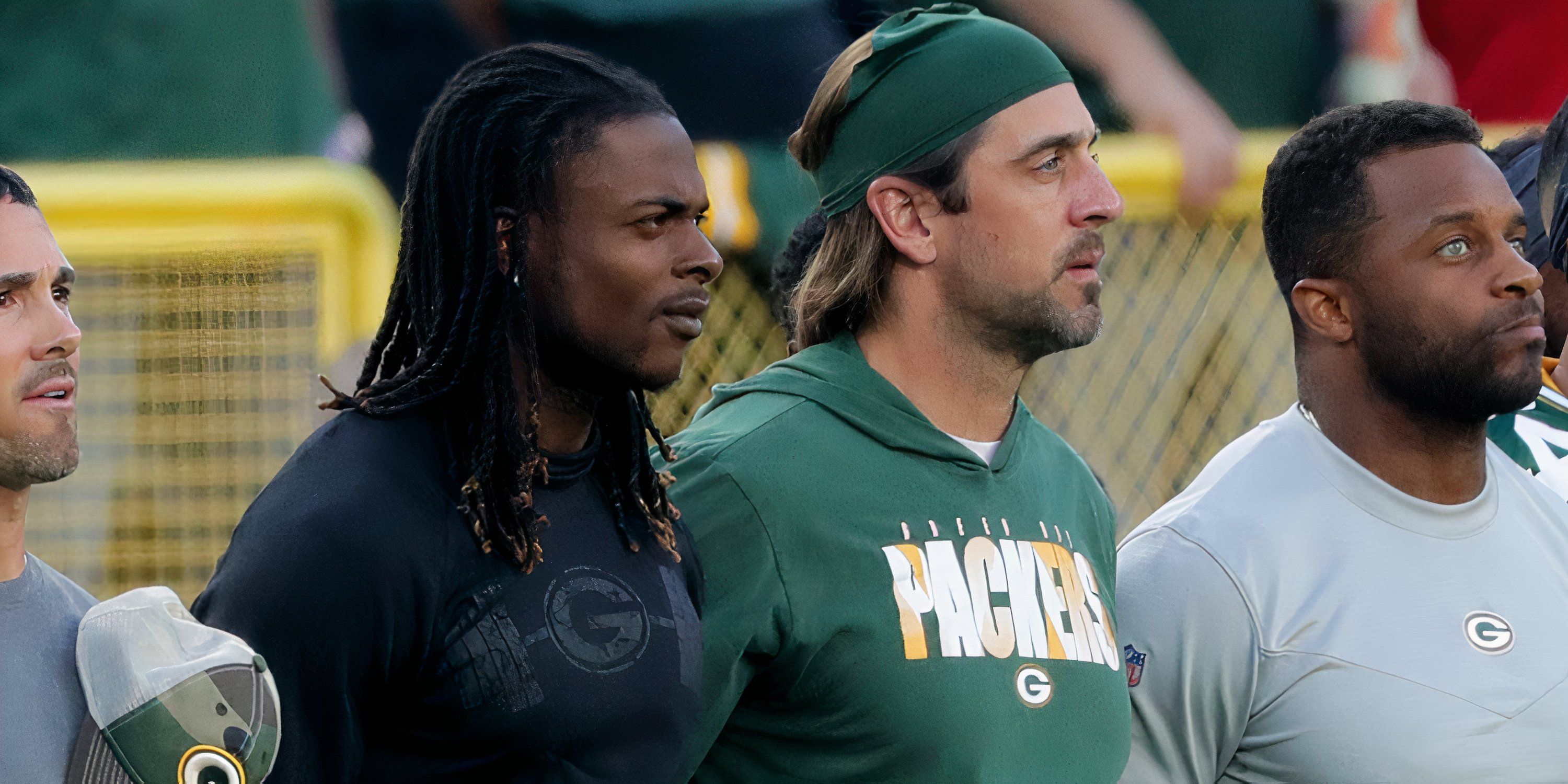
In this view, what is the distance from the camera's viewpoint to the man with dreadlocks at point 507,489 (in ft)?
6.05

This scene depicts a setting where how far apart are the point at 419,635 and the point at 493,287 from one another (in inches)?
17.4

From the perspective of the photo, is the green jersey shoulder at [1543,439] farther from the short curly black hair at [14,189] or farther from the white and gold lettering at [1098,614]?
the short curly black hair at [14,189]

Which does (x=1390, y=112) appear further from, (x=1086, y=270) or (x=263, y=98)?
(x=263, y=98)

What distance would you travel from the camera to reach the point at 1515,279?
2842 millimetres

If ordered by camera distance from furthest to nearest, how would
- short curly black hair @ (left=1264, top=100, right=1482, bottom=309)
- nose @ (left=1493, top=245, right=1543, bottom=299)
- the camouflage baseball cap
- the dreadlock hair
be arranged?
short curly black hair @ (left=1264, top=100, right=1482, bottom=309), nose @ (left=1493, top=245, right=1543, bottom=299), the dreadlock hair, the camouflage baseball cap

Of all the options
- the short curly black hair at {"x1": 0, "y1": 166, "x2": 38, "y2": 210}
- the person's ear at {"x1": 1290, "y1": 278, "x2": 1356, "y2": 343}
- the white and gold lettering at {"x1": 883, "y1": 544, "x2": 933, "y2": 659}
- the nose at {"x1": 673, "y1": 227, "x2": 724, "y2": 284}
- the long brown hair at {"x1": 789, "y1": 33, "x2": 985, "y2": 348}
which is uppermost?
the short curly black hair at {"x1": 0, "y1": 166, "x2": 38, "y2": 210}

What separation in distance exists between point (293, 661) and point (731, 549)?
714mm

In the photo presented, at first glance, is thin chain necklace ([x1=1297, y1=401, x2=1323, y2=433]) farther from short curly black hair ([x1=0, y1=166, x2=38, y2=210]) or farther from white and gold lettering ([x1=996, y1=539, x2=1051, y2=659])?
short curly black hair ([x1=0, y1=166, x2=38, y2=210])

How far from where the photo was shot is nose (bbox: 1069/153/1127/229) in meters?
2.59

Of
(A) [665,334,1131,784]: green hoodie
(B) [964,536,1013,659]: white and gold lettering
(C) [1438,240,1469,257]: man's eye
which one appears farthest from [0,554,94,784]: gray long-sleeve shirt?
(C) [1438,240,1469,257]: man's eye

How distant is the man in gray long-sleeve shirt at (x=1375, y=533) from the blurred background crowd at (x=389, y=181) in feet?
6.77

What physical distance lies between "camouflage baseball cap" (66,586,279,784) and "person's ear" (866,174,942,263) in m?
1.24

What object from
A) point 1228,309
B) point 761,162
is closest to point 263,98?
point 761,162

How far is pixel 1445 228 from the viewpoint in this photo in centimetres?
288
